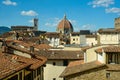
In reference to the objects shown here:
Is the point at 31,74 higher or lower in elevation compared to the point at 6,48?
lower

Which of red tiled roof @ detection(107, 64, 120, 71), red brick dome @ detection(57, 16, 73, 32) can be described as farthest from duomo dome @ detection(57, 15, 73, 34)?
red tiled roof @ detection(107, 64, 120, 71)

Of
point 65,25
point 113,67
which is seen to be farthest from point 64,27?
point 113,67

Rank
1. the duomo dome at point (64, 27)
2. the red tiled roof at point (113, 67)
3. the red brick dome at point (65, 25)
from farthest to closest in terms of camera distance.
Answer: the red brick dome at point (65, 25), the duomo dome at point (64, 27), the red tiled roof at point (113, 67)

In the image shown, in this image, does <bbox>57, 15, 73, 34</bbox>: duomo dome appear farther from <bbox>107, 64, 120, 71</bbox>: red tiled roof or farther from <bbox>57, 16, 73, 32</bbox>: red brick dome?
<bbox>107, 64, 120, 71</bbox>: red tiled roof

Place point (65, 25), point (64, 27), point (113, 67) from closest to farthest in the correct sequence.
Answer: point (113, 67) → point (64, 27) → point (65, 25)

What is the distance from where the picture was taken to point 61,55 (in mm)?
45406

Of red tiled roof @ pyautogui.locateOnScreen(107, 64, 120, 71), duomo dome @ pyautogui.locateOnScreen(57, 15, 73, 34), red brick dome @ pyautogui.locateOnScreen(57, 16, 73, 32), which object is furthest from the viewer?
red brick dome @ pyautogui.locateOnScreen(57, 16, 73, 32)

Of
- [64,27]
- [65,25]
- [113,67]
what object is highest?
[65,25]

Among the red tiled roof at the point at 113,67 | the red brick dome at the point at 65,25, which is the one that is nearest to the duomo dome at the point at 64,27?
the red brick dome at the point at 65,25

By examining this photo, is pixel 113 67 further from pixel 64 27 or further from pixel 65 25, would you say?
pixel 65 25

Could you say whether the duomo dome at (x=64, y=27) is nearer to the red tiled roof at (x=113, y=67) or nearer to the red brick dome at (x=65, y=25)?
the red brick dome at (x=65, y=25)

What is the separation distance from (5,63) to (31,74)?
17.9ft

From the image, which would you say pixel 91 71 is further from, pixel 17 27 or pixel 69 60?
pixel 17 27

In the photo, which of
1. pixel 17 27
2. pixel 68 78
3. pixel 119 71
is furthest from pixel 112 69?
pixel 17 27
